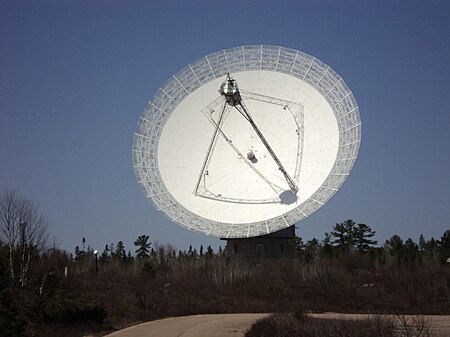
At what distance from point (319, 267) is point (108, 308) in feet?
88.6

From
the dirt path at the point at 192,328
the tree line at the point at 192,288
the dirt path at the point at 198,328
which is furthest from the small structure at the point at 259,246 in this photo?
the dirt path at the point at 198,328

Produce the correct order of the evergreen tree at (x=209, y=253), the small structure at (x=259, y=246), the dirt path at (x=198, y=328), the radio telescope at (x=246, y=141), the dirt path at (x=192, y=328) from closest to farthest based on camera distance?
the dirt path at (x=198, y=328) → the dirt path at (x=192, y=328) → the radio telescope at (x=246, y=141) → the small structure at (x=259, y=246) → the evergreen tree at (x=209, y=253)

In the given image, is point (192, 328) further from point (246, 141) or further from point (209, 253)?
point (209, 253)

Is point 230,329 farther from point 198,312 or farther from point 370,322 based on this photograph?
point 198,312

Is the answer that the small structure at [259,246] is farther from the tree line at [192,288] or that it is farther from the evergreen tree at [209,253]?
the evergreen tree at [209,253]

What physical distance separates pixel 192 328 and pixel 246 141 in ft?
73.1

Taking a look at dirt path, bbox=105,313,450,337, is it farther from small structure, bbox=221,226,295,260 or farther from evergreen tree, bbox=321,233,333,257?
evergreen tree, bbox=321,233,333,257

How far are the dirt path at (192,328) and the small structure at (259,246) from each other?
1921cm

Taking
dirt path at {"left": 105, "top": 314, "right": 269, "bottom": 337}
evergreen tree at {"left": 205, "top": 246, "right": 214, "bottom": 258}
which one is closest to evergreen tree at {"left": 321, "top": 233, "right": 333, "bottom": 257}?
evergreen tree at {"left": 205, "top": 246, "right": 214, "bottom": 258}

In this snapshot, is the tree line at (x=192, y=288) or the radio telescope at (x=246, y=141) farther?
the radio telescope at (x=246, y=141)

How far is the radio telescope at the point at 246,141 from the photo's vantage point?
43.6 metres

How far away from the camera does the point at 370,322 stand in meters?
20.3

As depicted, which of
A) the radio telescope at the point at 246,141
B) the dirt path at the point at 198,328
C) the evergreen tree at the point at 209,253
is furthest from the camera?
the evergreen tree at the point at 209,253

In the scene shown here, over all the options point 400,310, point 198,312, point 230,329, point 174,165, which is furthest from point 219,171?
point 230,329
